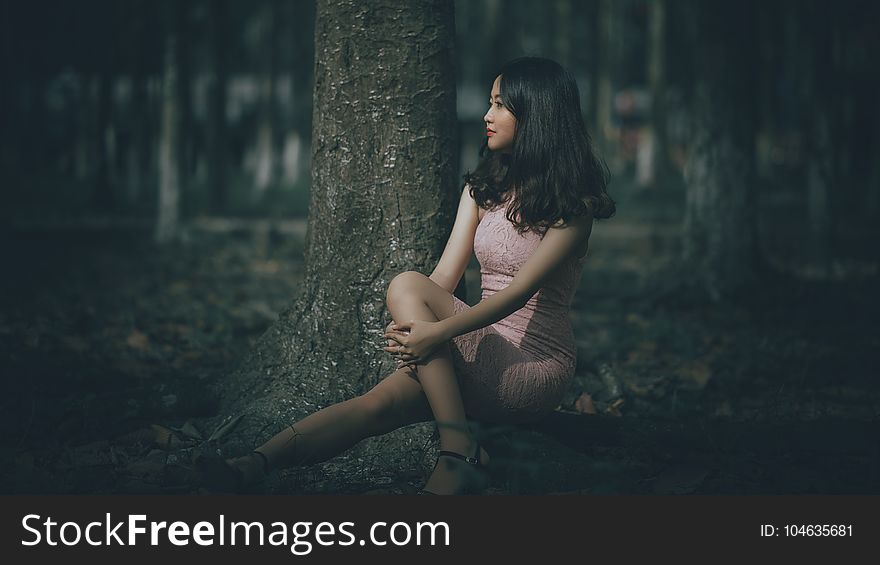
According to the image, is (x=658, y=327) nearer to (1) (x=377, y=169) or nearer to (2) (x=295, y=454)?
(1) (x=377, y=169)

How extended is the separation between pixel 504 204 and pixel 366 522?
1.37m

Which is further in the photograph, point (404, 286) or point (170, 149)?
point (170, 149)

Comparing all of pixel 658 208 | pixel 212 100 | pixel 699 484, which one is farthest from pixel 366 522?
pixel 658 208

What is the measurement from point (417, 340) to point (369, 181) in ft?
3.03

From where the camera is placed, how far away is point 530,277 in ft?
12.2

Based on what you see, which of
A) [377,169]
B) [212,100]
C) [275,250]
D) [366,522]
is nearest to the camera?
[366,522]

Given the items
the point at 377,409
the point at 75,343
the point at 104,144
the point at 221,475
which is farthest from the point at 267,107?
the point at 221,475

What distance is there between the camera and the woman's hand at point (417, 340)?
357cm

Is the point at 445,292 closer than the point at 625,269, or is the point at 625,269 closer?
the point at 445,292

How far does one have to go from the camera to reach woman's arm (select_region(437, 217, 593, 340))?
3646mm

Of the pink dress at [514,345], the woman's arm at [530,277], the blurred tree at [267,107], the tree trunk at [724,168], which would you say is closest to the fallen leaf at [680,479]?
the pink dress at [514,345]

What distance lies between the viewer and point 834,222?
393 inches

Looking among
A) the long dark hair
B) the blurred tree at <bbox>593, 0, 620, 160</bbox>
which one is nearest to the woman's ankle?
the long dark hair

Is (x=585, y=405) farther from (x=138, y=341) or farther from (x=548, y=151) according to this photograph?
(x=138, y=341)
